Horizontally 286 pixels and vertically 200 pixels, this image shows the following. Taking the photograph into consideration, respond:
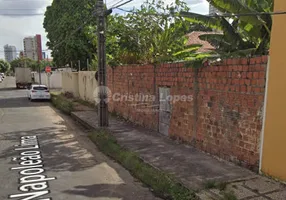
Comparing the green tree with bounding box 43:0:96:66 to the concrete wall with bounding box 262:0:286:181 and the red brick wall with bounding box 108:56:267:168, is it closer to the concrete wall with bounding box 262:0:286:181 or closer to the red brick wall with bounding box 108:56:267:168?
the red brick wall with bounding box 108:56:267:168

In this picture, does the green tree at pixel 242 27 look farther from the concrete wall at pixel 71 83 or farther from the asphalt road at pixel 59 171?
the concrete wall at pixel 71 83

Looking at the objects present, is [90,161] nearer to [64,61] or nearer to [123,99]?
[123,99]

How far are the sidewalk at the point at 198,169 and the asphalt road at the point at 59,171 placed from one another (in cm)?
79

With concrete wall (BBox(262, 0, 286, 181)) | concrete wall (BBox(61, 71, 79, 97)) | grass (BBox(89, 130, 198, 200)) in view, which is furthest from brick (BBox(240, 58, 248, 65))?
concrete wall (BBox(61, 71, 79, 97))

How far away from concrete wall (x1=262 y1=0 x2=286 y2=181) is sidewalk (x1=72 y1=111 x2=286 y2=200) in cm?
32

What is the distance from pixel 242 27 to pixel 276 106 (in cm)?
263

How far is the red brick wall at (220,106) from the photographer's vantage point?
508cm

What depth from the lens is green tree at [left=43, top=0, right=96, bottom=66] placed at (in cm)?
2436

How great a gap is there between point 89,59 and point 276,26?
Answer: 74.5 feet

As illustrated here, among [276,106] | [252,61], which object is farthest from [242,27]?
[276,106]

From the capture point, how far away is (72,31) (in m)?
24.4

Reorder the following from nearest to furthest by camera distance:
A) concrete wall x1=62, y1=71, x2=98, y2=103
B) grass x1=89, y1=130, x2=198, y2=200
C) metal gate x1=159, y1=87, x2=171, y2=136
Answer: grass x1=89, y1=130, x2=198, y2=200
metal gate x1=159, y1=87, x2=171, y2=136
concrete wall x1=62, y1=71, x2=98, y2=103

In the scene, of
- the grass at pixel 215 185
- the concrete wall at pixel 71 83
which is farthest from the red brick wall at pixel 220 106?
the concrete wall at pixel 71 83

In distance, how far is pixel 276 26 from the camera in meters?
4.62
